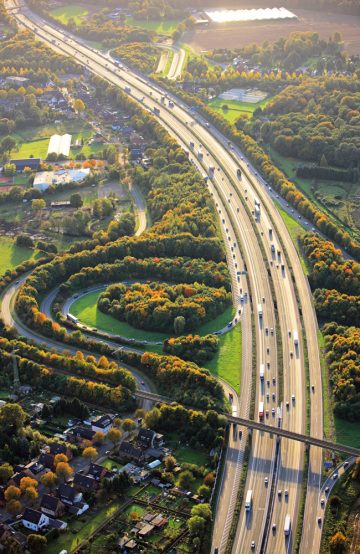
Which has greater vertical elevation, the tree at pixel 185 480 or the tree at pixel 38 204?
the tree at pixel 38 204

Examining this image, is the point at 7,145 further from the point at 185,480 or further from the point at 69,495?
the point at 185,480

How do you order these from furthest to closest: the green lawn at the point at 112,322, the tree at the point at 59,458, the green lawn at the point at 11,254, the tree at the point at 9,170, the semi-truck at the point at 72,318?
the tree at the point at 9,170, the green lawn at the point at 11,254, the semi-truck at the point at 72,318, the green lawn at the point at 112,322, the tree at the point at 59,458

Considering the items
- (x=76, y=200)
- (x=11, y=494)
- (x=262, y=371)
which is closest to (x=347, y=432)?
(x=262, y=371)

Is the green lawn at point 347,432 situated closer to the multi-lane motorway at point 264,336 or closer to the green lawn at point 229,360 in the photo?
the multi-lane motorway at point 264,336

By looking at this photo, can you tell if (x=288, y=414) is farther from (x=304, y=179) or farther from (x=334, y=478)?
(x=304, y=179)

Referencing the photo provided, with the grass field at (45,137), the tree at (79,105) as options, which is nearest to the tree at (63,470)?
the grass field at (45,137)

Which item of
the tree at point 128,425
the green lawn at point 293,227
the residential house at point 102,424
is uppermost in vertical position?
the green lawn at point 293,227
